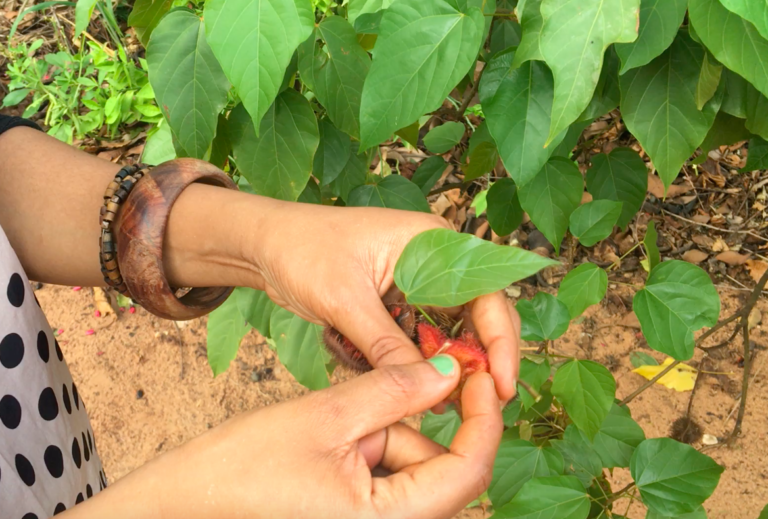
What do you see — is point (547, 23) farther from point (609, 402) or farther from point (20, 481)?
point (20, 481)

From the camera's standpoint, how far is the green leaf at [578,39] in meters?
0.79

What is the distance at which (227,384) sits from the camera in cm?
A: 224

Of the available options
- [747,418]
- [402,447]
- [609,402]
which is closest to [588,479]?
[609,402]

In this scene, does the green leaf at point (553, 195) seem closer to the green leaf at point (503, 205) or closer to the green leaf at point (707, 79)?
the green leaf at point (503, 205)

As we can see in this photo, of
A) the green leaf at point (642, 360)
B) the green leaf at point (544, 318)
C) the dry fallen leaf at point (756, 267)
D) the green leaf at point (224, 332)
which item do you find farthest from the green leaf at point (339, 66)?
the dry fallen leaf at point (756, 267)

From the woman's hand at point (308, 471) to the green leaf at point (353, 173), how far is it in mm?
778

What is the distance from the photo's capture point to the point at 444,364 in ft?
2.62

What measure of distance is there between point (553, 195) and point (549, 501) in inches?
23.6

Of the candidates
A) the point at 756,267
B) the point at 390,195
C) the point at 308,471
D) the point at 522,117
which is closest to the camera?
the point at 308,471

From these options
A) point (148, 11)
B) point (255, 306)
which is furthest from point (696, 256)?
point (148, 11)

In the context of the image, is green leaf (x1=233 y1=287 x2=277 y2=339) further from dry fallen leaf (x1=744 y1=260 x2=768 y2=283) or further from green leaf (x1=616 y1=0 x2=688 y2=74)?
dry fallen leaf (x1=744 y1=260 x2=768 y2=283)

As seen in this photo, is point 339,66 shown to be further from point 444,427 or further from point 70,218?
point 444,427

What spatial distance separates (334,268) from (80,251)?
55 centimetres

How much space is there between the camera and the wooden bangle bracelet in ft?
3.51
